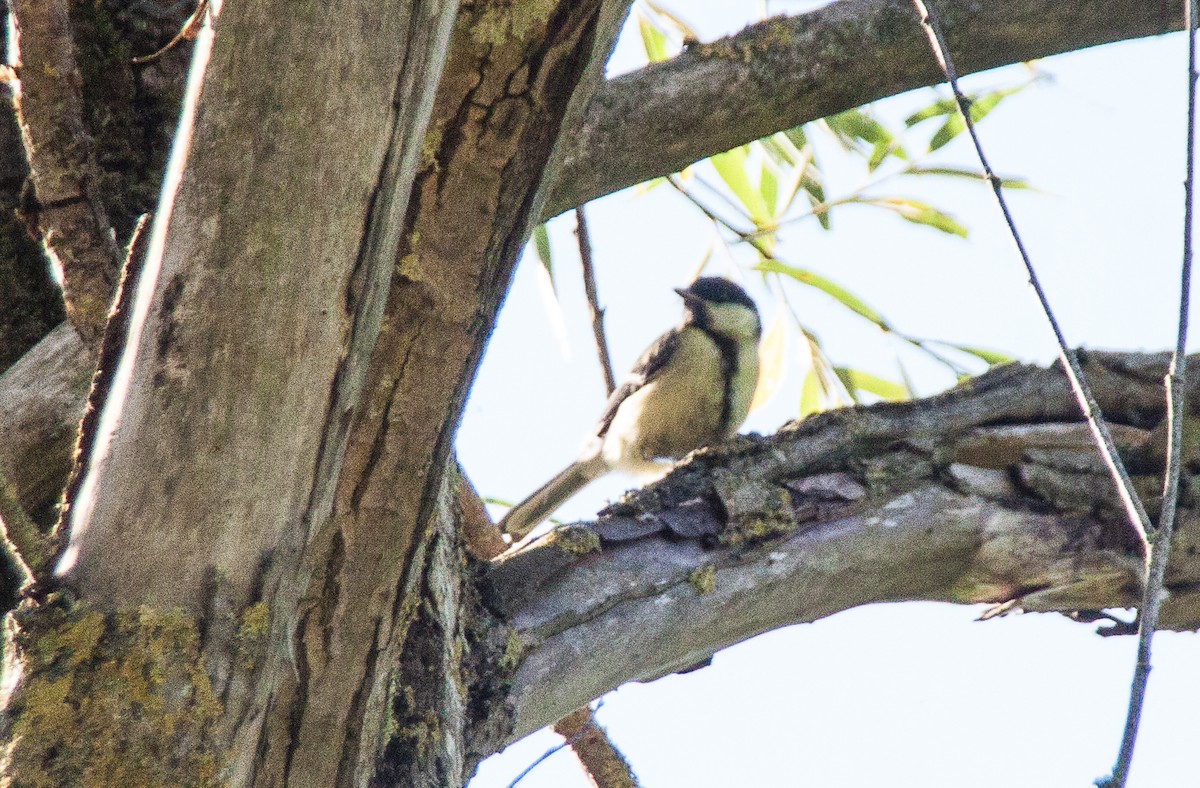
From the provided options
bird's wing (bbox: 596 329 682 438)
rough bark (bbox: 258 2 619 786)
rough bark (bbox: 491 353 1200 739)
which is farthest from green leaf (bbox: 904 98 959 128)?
rough bark (bbox: 258 2 619 786)

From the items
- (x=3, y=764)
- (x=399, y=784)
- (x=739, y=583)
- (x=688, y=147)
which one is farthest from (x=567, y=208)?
(x=3, y=764)

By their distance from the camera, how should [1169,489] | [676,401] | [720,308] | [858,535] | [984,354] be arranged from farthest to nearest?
1. [720,308]
2. [676,401]
3. [984,354]
4. [858,535]
5. [1169,489]

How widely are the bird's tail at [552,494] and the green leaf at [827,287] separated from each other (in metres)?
1.47

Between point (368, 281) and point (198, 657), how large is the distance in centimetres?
37

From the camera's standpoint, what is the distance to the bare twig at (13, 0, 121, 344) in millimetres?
1443

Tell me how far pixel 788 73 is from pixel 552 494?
2.30 meters

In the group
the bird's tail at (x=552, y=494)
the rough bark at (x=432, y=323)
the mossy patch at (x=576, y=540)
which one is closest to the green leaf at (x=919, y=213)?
the mossy patch at (x=576, y=540)

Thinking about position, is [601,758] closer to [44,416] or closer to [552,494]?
[44,416]

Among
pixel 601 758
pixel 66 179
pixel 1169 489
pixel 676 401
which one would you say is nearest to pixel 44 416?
pixel 66 179

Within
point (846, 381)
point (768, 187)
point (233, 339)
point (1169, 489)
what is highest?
point (768, 187)

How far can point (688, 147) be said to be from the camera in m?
2.32

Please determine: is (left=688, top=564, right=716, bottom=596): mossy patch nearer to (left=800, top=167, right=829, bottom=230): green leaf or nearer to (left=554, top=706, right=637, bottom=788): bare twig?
(left=554, top=706, right=637, bottom=788): bare twig

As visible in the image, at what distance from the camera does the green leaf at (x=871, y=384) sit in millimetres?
3150

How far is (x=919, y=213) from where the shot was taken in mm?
3004
